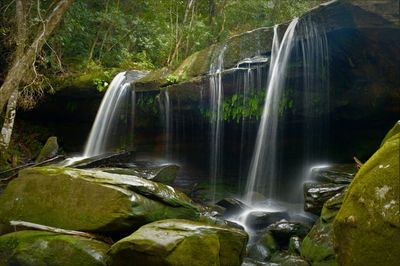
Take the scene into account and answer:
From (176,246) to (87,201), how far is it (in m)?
1.77

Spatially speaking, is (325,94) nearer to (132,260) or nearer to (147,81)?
(147,81)

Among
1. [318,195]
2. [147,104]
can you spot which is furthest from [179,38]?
[318,195]

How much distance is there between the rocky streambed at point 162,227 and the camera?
352 cm

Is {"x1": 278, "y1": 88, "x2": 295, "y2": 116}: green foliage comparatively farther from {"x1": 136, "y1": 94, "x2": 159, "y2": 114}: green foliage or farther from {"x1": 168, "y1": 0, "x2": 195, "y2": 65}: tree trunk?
{"x1": 168, "y1": 0, "x2": 195, "y2": 65}: tree trunk

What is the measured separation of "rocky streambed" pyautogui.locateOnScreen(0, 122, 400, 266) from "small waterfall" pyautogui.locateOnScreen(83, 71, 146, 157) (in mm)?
5588

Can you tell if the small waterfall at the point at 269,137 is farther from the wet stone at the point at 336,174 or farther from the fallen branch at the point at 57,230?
the fallen branch at the point at 57,230

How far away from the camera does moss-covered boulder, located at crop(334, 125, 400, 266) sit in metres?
3.37

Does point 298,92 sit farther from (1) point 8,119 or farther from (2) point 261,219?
(1) point 8,119

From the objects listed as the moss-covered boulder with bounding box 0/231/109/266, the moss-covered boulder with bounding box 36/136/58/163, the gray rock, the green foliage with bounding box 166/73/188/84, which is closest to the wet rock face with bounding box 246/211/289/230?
the moss-covered boulder with bounding box 0/231/109/266

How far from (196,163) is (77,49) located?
6590 mm

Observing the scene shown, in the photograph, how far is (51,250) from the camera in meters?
4.89

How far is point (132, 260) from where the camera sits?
4379 mm

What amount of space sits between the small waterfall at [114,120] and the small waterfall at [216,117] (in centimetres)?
256

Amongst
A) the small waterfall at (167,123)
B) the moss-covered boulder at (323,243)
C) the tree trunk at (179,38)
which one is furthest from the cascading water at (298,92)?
the tree trunk at (179,38)
